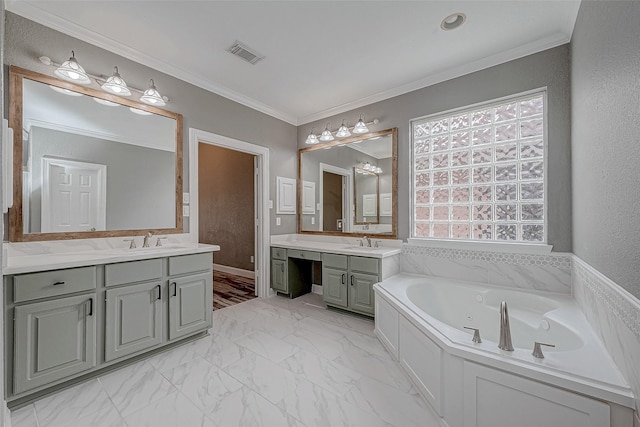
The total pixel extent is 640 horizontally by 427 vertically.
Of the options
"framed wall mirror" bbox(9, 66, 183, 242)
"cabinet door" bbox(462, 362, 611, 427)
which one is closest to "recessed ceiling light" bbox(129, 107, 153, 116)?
"framed wall mirror" bbox(9, 66, 183, 242)

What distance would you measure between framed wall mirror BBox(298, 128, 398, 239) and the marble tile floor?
4.74 ft

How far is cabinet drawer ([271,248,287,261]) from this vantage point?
149 inches

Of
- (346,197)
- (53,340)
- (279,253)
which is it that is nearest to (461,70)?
(346,197)

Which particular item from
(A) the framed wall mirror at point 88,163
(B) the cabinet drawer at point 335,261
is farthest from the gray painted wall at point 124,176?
(B) the cabinet drawer at point 335,261

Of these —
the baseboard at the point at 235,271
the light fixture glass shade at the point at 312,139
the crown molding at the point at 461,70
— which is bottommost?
the baseboard at the point at 235,271

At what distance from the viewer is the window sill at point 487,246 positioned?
2.44 meters

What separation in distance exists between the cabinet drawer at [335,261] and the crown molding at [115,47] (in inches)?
83.6

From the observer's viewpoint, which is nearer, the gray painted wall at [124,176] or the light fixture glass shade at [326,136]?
the gray painted wall at [124,176]

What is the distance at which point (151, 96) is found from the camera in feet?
8.61

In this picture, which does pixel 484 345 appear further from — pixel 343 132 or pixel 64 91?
pixel 64 91

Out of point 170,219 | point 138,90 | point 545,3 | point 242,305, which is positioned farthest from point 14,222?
point 545,3

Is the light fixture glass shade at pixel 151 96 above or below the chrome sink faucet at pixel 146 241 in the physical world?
above

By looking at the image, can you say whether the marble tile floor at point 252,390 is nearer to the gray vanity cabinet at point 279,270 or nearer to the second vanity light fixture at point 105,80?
the gray vanity cabinet at point 279,270

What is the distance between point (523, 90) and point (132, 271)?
140 inches
